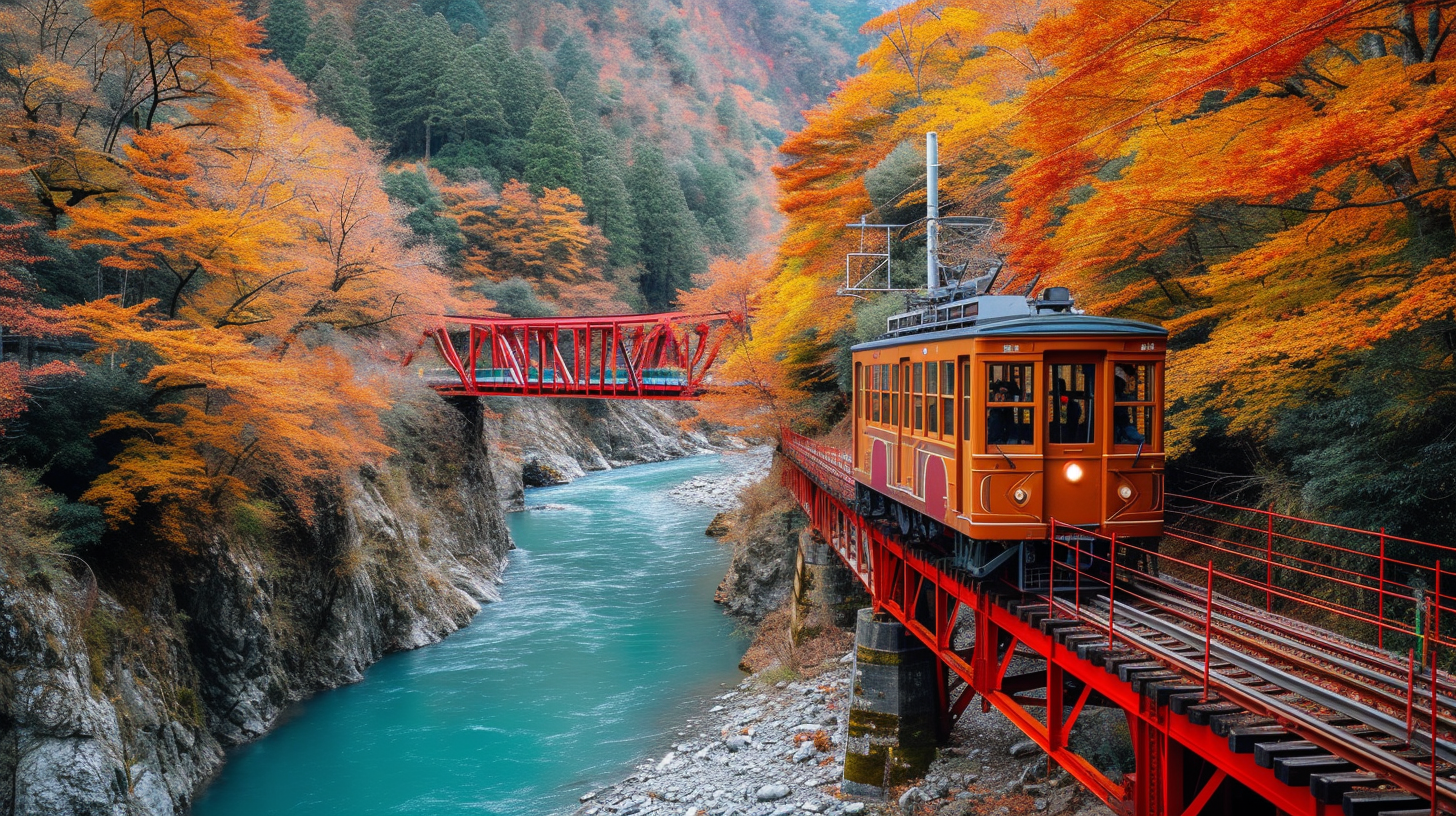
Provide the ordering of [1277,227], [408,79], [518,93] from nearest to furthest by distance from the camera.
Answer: [1277,227] < [408,79] < [518,93]

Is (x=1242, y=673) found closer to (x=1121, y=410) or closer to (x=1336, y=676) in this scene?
(x=1336, y=676)

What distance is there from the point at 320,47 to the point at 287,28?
4088 millimetres

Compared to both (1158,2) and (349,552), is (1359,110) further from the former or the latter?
(349,552)

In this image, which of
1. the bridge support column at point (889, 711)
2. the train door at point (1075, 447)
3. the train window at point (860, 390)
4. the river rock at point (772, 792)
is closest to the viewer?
the train door at point (1075, 447)

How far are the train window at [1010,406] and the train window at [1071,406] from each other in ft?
0.68

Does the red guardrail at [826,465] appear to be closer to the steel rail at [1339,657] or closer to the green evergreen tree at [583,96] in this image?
the steel rail at [1339,657]

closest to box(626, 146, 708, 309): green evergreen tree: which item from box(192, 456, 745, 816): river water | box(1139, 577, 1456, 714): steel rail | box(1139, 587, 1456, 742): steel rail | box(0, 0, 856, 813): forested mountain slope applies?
box(0, 0, 856, 813): forested mountain slope

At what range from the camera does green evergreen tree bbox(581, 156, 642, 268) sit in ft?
212

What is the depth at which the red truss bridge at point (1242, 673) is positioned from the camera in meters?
5.07

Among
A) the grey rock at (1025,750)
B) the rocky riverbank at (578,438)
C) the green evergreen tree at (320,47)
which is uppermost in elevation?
the green evergreen tree at (320,47)

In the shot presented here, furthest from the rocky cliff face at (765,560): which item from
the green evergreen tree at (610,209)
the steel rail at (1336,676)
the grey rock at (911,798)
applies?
the green evergreen tree at (610,209)

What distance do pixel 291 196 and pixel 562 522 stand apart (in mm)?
21699

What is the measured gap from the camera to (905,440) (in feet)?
38.9

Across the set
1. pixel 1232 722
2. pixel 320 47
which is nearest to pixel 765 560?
pixel 1232 722
